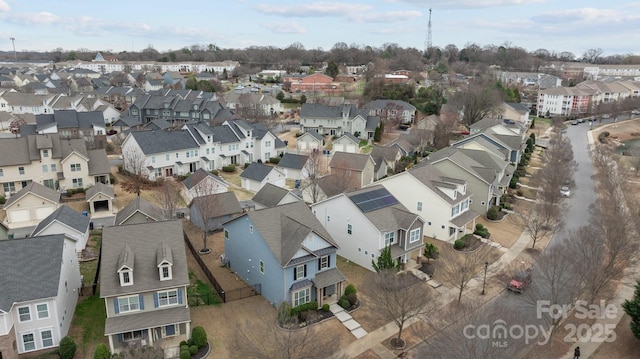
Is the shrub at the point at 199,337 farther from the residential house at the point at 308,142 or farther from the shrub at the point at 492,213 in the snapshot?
the residential house at the point at 308,142

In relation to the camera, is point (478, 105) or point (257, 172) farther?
point (478, 105)

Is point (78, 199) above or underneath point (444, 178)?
underneath

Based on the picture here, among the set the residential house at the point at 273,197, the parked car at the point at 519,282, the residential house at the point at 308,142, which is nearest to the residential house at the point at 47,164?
the residential house at the point at 273,197

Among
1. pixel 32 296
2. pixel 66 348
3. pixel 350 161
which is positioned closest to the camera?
pixel 32 296

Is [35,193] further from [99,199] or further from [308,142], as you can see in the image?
[308,142]

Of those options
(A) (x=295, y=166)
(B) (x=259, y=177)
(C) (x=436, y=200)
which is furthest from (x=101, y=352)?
(A) (x=295, y=166)

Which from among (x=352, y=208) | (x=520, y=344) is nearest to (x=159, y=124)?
(x=352, y=208)

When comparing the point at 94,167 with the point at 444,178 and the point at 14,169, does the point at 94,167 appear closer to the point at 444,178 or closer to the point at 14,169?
the point at 14,169
